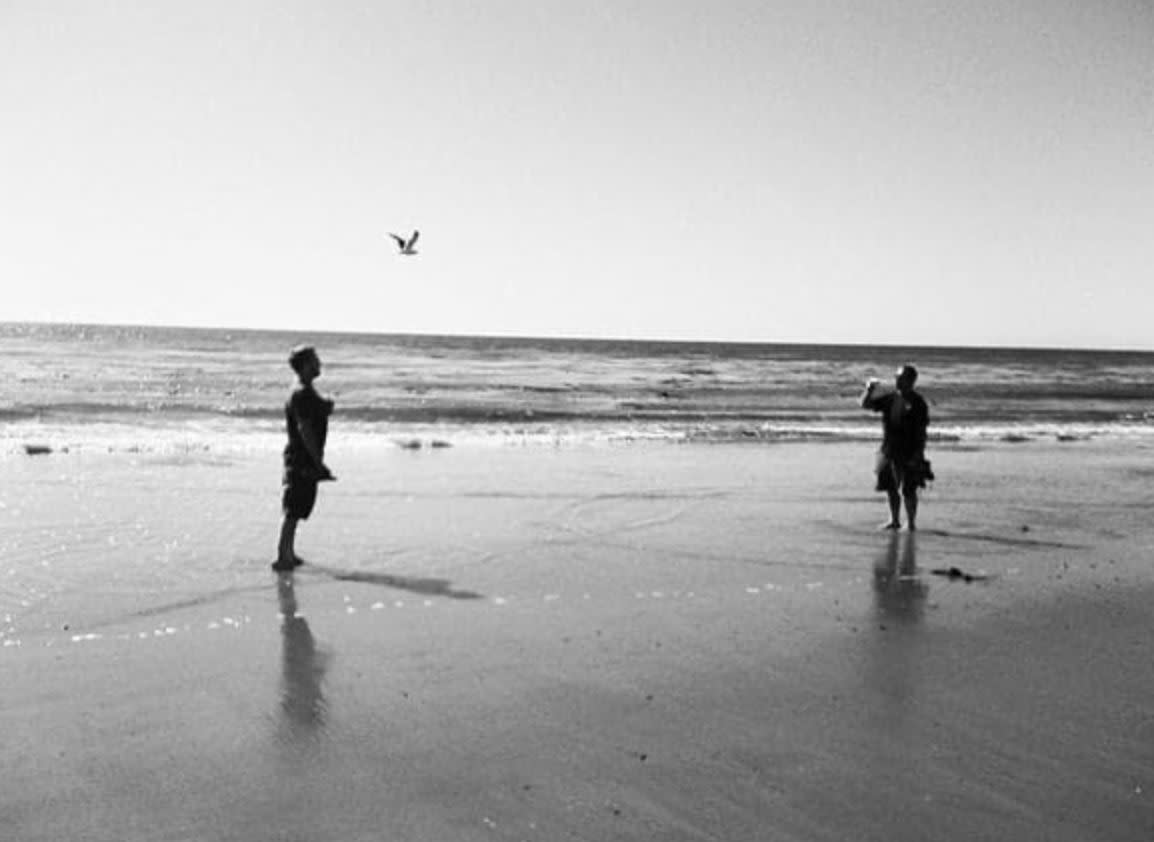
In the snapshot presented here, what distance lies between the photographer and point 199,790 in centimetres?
386

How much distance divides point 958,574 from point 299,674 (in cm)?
551

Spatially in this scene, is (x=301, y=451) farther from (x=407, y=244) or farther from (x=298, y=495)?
(x=407, y=244)

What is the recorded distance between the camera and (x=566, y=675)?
210 inches

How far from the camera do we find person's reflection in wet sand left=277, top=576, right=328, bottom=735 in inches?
183

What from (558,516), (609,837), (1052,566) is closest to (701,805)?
(609,837)

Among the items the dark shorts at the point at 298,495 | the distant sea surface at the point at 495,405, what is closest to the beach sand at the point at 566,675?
the dark shorts at the point at 298,495

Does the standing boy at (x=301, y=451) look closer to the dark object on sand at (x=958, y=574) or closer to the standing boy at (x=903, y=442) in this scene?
the dark object on sand at (x=958, y=574)

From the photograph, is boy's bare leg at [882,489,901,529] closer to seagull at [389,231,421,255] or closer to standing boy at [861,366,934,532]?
standing boy at [861,366,934,532]

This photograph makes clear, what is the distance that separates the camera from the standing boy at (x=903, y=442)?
10.1 meters

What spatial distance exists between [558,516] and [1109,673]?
6.10 m

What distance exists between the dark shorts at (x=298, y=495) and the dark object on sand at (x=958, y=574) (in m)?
5.32

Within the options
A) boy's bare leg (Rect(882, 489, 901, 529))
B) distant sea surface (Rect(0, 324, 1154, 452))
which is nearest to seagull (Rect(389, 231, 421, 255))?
distant sea surface (Rect(0, 324, 1154, 452))

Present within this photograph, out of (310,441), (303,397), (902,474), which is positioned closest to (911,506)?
(902,474)

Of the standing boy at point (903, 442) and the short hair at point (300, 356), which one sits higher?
the short hair at point (300, 356)
